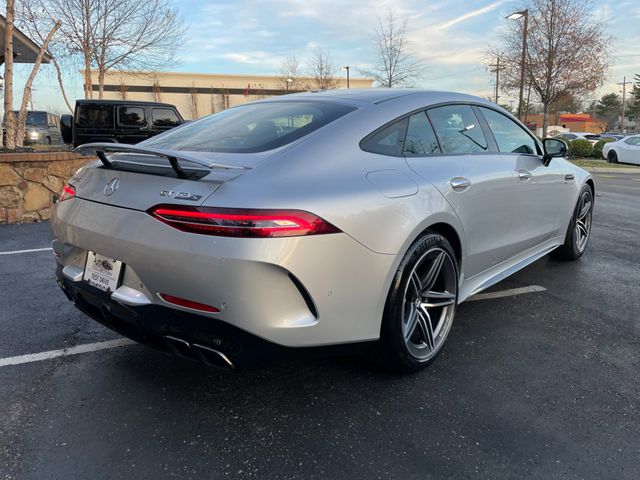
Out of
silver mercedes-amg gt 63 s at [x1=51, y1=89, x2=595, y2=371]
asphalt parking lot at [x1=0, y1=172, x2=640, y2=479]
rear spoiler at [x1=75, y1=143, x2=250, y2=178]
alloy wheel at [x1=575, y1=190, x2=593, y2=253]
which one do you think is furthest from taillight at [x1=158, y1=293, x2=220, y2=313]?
alloy wheel at [x1=575, y1=190, x2=593, y2=253]

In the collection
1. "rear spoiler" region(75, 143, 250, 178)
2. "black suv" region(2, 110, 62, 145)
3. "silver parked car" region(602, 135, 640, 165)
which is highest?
"black suv" region(2, 110, 62, 145)

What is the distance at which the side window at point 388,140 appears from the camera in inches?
98.6

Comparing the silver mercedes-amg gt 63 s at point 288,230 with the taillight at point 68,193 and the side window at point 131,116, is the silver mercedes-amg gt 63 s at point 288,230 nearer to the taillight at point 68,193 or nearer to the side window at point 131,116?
the taillight at point 68,193

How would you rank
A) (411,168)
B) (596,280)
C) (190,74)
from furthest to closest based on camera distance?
(190,74) → (596,280) → (411,168)

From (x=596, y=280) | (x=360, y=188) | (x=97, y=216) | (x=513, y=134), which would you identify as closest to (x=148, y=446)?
Answer: (x=97, y=216)

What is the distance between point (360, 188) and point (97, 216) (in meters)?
1.25

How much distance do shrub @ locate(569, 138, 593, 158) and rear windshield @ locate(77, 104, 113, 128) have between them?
20411 mm

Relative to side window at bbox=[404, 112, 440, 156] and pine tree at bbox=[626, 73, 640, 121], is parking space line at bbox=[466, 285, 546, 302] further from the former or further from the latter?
pine tree at bbox=[626, 73, 640, 121]

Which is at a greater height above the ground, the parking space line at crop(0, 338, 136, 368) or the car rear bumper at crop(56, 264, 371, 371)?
the car rear bumper at crop(56, 264, 371, 371)

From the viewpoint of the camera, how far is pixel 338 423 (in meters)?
2.32

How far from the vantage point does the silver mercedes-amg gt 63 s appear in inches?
78.0

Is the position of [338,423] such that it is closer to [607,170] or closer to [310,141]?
[310,141]

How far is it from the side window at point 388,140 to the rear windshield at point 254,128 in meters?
0.22

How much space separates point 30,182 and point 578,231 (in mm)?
7432
